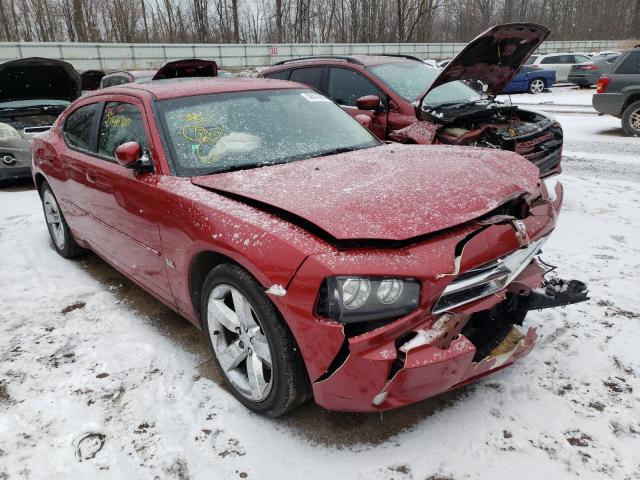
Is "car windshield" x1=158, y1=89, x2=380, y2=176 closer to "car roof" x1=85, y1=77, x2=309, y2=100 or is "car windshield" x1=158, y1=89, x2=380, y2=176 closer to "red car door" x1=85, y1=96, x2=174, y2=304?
"car roof" x1=85, y1=77, x2=309, y2=100

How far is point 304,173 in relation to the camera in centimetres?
264

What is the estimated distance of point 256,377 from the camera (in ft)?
7.77

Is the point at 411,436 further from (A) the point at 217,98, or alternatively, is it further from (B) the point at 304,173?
(A) the point at 217,98

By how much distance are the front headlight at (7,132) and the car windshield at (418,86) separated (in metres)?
5.49

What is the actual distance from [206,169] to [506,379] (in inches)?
79.6

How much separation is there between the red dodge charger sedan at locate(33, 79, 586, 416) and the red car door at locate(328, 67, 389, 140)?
95.1 inches

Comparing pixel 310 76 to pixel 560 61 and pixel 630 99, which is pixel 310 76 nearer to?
pixel 630 99

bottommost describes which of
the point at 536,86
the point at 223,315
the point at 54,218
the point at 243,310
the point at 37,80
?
the point at 536,86

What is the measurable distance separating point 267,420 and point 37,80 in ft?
27.6

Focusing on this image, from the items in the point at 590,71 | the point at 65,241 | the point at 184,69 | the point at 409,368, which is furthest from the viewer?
the point at 590,71

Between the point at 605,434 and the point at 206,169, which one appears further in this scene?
the point at 206,169

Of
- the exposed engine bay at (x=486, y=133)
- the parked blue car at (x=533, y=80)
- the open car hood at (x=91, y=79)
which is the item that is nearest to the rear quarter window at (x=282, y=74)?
the exposed engine bay at (x=486, y=133)

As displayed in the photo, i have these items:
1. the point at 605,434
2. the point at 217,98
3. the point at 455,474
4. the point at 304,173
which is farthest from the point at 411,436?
the point at 217,98

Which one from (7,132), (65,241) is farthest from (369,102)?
(7,132)
